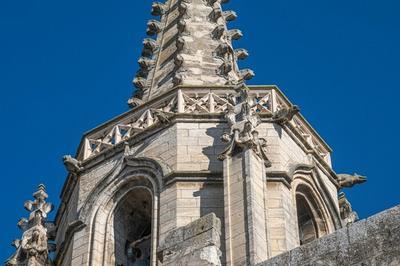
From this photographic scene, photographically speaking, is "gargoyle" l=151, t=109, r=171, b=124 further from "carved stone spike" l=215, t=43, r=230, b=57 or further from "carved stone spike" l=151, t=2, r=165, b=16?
"carved stone spike" l=151, t=2, r=165, b=16

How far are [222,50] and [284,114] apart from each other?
363 cm

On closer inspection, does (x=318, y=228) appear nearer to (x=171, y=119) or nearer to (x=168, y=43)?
(x=171, y=119)

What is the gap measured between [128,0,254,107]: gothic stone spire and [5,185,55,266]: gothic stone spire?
2.99m

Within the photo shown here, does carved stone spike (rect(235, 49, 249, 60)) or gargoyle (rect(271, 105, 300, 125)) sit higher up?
carved stone spike (rect(235, 49, 249, 60))

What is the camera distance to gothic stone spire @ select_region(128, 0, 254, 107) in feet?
66.0

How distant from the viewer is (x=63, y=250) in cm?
1756

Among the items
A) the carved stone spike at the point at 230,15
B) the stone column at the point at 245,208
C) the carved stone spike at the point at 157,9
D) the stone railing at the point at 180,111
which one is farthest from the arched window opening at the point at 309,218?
the carved stone spike at the point at 157,9

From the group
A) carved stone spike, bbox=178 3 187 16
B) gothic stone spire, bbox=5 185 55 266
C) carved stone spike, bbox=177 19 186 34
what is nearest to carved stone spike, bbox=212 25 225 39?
carved stone spike, bbox=177 19 186 34

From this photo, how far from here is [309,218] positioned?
17.9 m

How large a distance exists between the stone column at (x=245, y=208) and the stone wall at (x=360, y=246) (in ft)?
19.2

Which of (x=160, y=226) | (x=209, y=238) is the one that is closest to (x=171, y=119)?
(x=160, y=226)

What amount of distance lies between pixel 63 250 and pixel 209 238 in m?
9.01

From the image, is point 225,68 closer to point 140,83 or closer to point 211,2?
point 140,83

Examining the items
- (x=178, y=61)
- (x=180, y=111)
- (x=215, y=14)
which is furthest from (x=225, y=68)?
(x=180, y=111)
